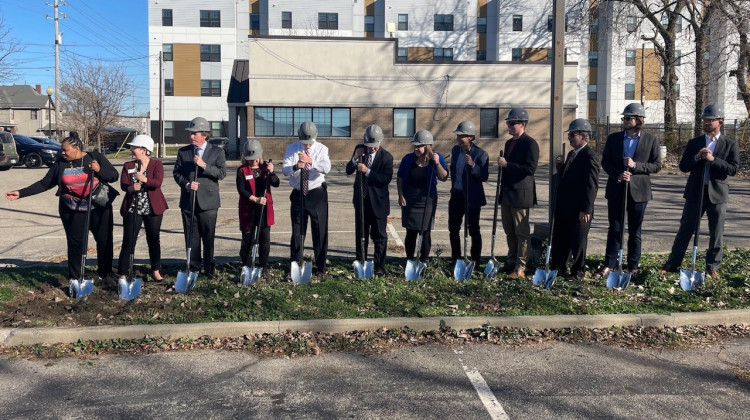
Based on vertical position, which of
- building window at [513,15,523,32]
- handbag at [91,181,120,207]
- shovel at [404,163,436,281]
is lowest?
shovel at [404,163,436,281]

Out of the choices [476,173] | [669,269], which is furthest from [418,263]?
[669,269]

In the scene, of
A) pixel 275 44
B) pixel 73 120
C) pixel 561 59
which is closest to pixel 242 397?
pixel 561 59

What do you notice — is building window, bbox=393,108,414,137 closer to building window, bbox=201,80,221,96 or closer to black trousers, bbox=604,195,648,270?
black trousers, bbox=604,195,648,270

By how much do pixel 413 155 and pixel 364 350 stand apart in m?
3.02

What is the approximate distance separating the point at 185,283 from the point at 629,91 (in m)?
57.6

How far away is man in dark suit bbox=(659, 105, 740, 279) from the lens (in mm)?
7906

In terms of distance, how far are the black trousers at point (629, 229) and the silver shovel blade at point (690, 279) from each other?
2.18 ft

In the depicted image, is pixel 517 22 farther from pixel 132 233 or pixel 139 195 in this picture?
pixel 132 233

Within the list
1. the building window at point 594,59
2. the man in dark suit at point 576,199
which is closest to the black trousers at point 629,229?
the man in dark suit at point 576,199

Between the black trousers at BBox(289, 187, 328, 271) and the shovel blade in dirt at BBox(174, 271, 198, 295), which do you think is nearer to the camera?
the shovel blade in dirt at BBox(174, 271, 198, 295)

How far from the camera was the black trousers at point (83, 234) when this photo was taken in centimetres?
762

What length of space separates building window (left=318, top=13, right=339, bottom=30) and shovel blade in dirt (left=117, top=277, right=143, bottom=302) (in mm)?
54384

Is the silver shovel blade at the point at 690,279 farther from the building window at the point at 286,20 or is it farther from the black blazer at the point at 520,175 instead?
the building window at the point at 286,20

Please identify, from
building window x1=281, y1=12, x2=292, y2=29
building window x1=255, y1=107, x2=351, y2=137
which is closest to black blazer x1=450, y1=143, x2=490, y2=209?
building window x1=255, y1=107, x2=351, y2=137
